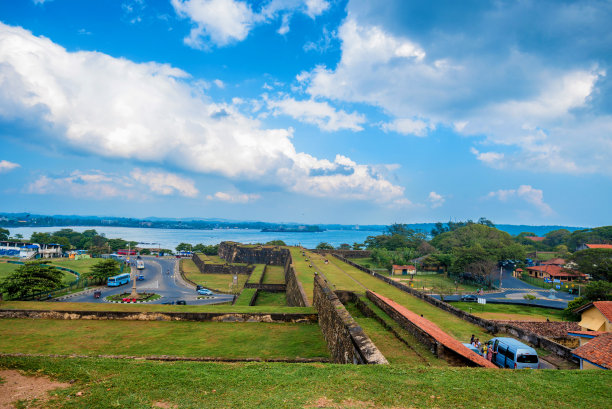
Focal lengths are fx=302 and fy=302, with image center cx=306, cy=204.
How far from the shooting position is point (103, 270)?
3575 centimetres

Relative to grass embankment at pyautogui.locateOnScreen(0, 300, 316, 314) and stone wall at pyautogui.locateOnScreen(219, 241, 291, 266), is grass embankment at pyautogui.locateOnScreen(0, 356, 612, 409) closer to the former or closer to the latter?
grass embankment at pyautogui.locateOnScreen(0, 300, 316, 314)

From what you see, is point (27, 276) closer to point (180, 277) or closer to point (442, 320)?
point (180, 277)

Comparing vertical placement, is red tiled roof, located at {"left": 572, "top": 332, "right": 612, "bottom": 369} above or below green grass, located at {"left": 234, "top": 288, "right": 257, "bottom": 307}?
above

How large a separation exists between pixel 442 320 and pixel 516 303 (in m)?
24.1

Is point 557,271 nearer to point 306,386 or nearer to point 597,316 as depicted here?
point 597,316

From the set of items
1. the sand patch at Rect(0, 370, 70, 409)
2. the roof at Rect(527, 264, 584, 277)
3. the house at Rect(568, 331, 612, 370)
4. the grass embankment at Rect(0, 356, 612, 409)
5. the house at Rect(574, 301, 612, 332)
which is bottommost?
the roof at Rect(527, 264, 584, 277)

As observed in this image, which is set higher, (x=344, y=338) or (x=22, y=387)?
(x=344, y=338)

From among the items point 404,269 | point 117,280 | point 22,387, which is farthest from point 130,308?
point 404,269

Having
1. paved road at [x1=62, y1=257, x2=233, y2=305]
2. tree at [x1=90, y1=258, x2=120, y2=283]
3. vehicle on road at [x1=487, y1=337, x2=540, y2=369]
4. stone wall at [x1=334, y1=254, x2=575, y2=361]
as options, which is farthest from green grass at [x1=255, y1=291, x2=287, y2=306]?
tree at [x1=90, y1=258, x2=120, y2=283]

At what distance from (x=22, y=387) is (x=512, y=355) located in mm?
10733

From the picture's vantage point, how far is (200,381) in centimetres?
487

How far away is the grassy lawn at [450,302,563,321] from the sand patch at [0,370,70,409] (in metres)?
27.0

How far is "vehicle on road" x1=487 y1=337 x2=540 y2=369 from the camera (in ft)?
26.3

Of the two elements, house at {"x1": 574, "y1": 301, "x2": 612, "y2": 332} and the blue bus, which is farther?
Answer: the blue bus
